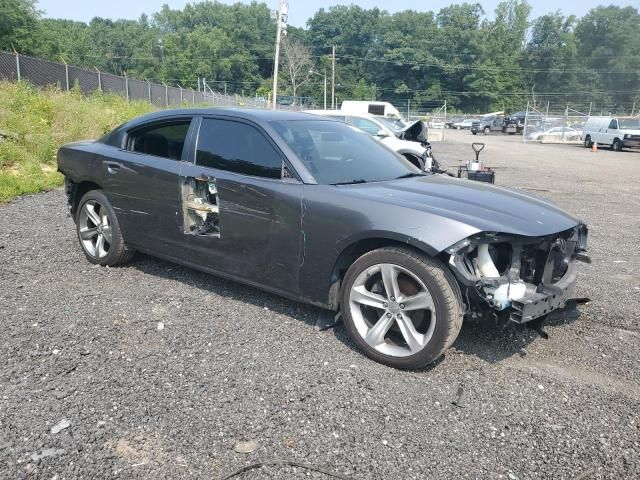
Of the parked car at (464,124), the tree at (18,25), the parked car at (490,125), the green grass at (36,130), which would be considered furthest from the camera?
the parked car at (464,124)

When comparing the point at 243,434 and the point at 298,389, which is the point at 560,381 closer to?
the point at 298,389

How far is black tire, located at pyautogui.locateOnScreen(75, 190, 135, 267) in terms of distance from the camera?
→ 5.09 meters

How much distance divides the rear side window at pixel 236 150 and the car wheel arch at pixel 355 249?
790mm

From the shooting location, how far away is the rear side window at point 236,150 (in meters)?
4.09

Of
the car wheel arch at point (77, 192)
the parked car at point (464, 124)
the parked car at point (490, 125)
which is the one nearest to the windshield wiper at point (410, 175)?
the car wheel arch at point (77, 192)

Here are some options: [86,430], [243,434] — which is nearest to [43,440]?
[86,430]

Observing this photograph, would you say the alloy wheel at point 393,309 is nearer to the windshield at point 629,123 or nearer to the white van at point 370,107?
the windshield at point 629,123

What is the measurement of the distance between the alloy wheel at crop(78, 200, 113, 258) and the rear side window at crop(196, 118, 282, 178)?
1.36 metres

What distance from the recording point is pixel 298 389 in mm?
3178

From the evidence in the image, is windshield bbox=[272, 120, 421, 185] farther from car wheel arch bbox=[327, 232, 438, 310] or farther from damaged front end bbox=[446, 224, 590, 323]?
damaged front end bbox=[446, 224, 590, 323]

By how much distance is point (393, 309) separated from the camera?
3.46 m

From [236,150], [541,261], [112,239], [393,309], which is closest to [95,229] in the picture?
[112,239]

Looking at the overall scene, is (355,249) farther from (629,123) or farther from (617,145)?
(629,123)

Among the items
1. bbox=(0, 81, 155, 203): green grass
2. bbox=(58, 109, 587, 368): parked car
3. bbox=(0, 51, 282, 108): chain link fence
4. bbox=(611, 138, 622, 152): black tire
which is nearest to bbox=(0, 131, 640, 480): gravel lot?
bbox=(58, 109, 587, 368): parked car
